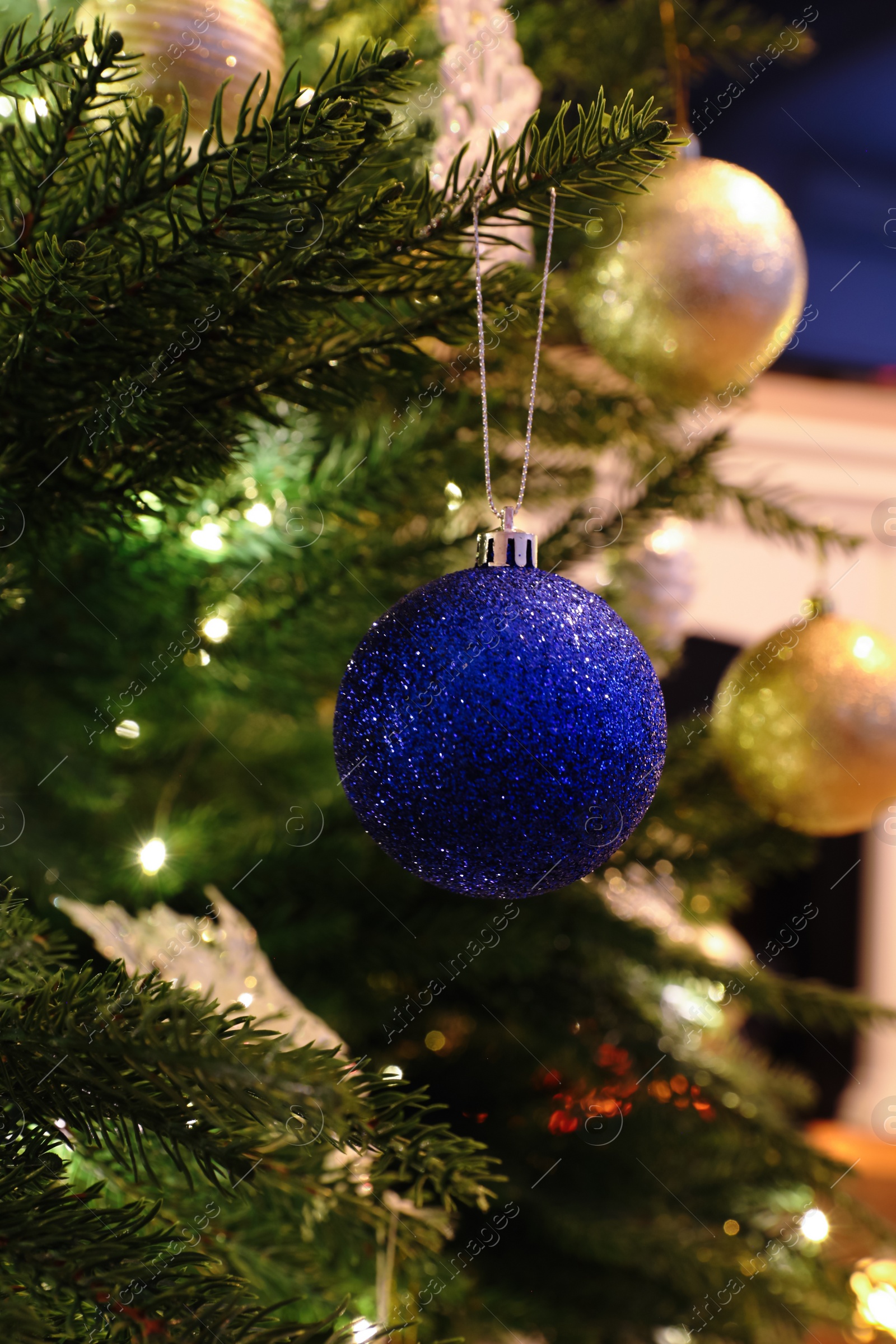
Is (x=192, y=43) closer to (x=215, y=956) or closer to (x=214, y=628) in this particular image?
(x=214, y=628)

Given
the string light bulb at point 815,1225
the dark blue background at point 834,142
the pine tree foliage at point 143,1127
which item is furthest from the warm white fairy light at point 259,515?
the dark blue background at point 834,142

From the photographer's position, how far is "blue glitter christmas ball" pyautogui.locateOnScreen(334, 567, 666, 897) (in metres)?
0.26

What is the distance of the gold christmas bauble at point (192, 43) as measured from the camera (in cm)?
36

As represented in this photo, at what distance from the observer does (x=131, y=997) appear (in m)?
0.23

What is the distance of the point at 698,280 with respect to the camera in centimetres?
53

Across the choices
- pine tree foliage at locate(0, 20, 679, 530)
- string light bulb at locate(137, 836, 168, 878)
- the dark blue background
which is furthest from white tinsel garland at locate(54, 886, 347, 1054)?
the dark blue background

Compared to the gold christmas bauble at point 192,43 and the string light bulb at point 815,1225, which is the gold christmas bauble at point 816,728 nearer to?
the string light bulb at point 815,1225

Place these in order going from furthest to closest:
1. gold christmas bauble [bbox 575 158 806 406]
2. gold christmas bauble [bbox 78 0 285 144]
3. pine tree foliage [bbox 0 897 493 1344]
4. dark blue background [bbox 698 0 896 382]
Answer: dark blue background [bbox 698 0 896 382]
gold christmas bauble [bbox 575 158 806 406]
gold christmas bauble [bbox 78 0 285 144]
pine tree foliage [bbox 0 897 493 1344]

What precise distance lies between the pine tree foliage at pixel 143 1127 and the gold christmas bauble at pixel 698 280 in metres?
0.43

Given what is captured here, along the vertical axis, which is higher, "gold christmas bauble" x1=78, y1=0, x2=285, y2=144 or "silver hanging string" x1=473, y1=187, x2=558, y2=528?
"gold christmas bauble" x1=78, y1=0, x2=285, y2=144

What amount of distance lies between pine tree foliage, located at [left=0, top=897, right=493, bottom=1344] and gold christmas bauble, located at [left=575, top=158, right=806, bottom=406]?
0.43 meters

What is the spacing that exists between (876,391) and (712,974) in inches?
61.1

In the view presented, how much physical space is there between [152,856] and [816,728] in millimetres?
378

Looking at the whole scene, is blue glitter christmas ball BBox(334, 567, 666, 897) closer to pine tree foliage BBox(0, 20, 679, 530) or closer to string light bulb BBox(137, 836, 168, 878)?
pine tree foliage BBox(0, 20, 679, 530)
